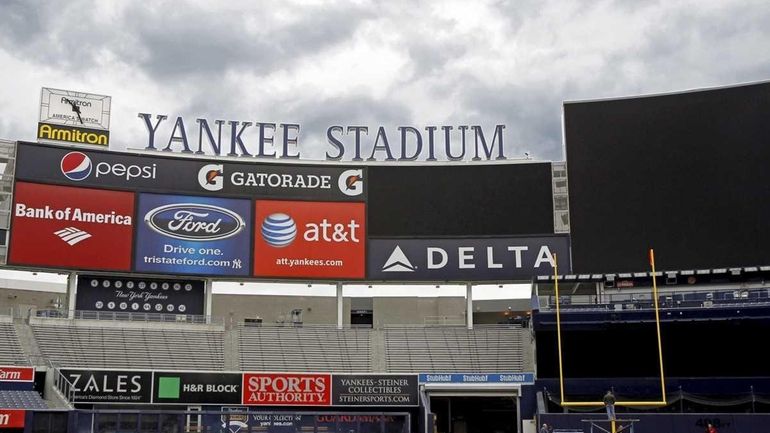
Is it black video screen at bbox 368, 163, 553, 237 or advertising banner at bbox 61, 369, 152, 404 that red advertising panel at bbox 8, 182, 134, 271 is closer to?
advertising banner at bbox 61, 369, 152, 404

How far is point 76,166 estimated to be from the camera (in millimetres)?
45250

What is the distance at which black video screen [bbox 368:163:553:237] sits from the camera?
154 ft

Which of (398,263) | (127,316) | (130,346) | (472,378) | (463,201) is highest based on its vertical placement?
(463,201)

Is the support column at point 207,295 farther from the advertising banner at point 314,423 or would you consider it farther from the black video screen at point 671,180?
the advertising banner at point 314,423

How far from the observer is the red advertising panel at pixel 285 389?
41.7 metres

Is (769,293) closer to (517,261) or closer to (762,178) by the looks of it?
(762,178)

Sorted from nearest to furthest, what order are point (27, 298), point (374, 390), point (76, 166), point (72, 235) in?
point (374, 390)
point (72, 235)
point (76, 166)
point (27, 298)

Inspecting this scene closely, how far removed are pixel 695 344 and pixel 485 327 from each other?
1055 cm

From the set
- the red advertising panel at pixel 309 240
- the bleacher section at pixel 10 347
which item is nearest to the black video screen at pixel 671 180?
the red advertising panel at pixel 309 240

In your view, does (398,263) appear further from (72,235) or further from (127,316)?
(72,235)

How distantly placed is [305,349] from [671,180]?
63.3 feet

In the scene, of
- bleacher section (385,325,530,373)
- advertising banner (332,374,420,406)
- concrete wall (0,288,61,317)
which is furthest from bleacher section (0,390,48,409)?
concrete wall (0,288,61,317)

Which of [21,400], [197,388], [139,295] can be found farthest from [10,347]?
[197,388]

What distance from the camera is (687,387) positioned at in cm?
4106
